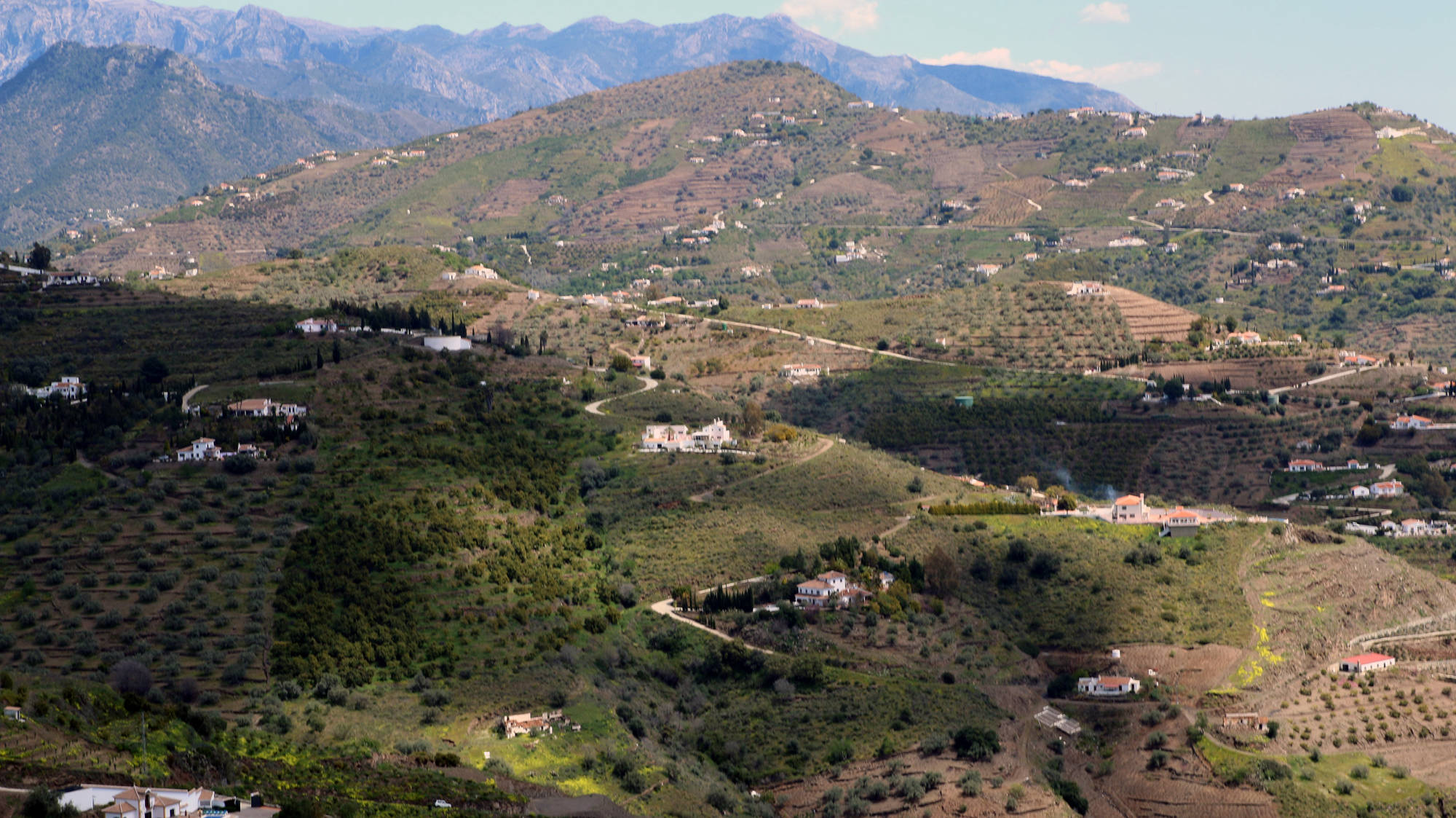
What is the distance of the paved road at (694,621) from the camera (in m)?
62.7

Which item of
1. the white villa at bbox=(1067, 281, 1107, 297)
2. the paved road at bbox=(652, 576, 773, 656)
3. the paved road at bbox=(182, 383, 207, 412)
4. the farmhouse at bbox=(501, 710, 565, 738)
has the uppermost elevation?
the white villa at bbox=(1067, 281, 1107, 297)

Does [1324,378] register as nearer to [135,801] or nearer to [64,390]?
[64,390]

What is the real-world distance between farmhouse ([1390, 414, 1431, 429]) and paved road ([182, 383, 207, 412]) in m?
75.3

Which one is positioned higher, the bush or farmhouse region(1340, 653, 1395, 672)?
farmhouse region(1340, 653, 1395, 672)

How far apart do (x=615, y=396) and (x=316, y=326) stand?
63.6 feet

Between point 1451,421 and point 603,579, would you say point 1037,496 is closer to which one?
point 603,579

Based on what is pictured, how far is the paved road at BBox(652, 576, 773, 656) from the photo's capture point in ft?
206

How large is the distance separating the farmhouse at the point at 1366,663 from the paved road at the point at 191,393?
2148 inches

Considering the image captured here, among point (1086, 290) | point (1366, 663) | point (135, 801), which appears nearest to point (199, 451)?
point (135, 801)

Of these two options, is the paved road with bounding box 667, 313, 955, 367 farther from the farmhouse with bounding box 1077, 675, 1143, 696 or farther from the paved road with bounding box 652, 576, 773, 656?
the farmhouse with bounding box 1077, 675, 1143, 696

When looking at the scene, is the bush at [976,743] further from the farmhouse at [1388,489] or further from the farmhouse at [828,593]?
the farmhouse at [1388,489]

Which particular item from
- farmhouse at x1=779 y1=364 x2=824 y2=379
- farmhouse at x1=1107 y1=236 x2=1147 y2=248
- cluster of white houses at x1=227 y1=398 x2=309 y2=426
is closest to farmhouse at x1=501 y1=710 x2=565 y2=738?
cluster of white houses at x1=227 y1=398 x2=309 y2=426

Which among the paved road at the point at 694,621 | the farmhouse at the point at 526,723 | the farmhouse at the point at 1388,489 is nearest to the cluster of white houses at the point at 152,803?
the farmhouse at the point at 526,723

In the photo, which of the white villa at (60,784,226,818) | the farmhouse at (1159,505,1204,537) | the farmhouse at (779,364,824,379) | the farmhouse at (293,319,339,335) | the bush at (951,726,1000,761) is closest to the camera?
the white villa at (60,784,226,818)
